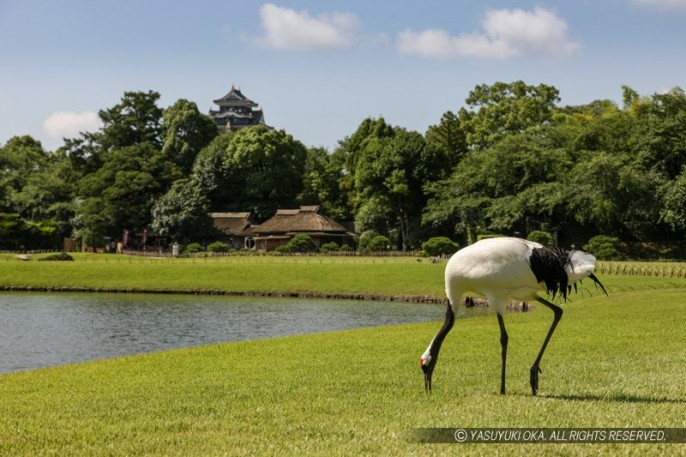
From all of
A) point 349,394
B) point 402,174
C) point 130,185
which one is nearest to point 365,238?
point 402,174

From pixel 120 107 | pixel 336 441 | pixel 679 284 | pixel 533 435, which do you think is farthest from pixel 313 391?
pixel 120 107

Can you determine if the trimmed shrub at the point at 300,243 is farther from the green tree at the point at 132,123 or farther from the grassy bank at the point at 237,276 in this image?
the green tree at the point at 132,123

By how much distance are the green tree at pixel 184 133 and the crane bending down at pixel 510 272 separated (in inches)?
3651

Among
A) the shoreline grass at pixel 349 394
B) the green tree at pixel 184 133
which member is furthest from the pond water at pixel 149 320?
the green tree at pixel 184 133

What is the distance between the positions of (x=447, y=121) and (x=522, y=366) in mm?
80314

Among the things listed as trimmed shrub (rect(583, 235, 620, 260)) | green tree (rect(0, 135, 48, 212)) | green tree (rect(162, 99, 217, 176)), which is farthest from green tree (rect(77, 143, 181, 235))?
trimmed shrub (rect(583, 235, 620, 260))

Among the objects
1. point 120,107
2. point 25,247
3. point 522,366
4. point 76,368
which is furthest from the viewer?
point 120,107

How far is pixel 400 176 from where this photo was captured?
78250mm

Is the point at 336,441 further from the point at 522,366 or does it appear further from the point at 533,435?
the point at 522,366

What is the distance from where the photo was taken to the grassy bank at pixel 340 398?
321 inches

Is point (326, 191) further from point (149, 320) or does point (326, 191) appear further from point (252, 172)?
point (149, 320)

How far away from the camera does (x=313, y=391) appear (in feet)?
37.9

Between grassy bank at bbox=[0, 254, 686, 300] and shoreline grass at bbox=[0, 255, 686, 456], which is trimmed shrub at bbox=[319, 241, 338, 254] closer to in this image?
grassy bank at bbox=[0, 254, 686, 300]

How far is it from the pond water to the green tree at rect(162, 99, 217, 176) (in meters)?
53.0
